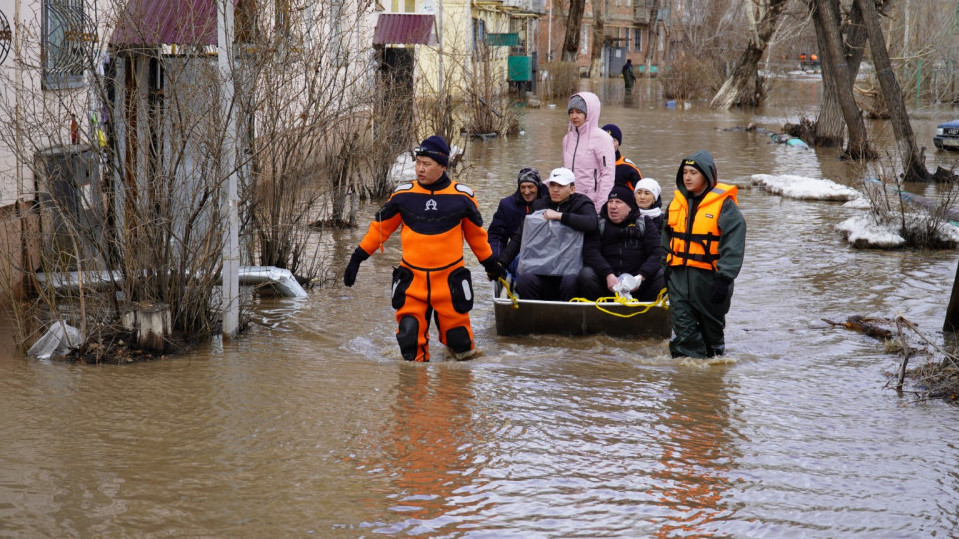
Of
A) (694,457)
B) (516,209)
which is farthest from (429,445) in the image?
(516,209)

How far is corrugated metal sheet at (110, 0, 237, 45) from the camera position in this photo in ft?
24.0

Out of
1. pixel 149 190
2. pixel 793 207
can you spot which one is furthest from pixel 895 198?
pixel 149 190

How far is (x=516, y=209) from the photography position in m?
8.70

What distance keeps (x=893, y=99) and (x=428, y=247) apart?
13.9 meters

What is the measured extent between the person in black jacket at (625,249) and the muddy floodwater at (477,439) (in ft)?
1.55

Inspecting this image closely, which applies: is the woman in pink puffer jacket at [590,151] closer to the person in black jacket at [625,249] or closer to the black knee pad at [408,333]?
the person in black jacket at [625,249]

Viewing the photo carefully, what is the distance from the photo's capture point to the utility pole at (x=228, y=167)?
7441 mm

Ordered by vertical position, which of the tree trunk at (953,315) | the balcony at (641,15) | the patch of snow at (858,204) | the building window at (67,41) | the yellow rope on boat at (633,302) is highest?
the balcony at (641,15)

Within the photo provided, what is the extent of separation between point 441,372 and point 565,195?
75.2 inches

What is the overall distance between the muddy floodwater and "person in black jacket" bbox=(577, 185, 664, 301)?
47cm

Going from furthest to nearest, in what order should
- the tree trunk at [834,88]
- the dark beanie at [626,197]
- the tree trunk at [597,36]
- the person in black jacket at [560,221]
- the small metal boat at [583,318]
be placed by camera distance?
1. the tree trunk at [597,36]
2. the tree trunk at [834,88]
3. the dark beanie at [626,197]
4. the person in black jacket at [560,221]
5. the small metal boat at [583,318]

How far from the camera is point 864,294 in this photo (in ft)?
33.5

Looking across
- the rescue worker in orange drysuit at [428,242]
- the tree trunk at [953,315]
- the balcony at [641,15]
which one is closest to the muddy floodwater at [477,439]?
the tree trunk at [953,315]

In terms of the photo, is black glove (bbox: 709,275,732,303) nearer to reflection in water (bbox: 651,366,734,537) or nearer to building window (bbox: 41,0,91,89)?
reflection in water (bbox: 651,366,734,537)
